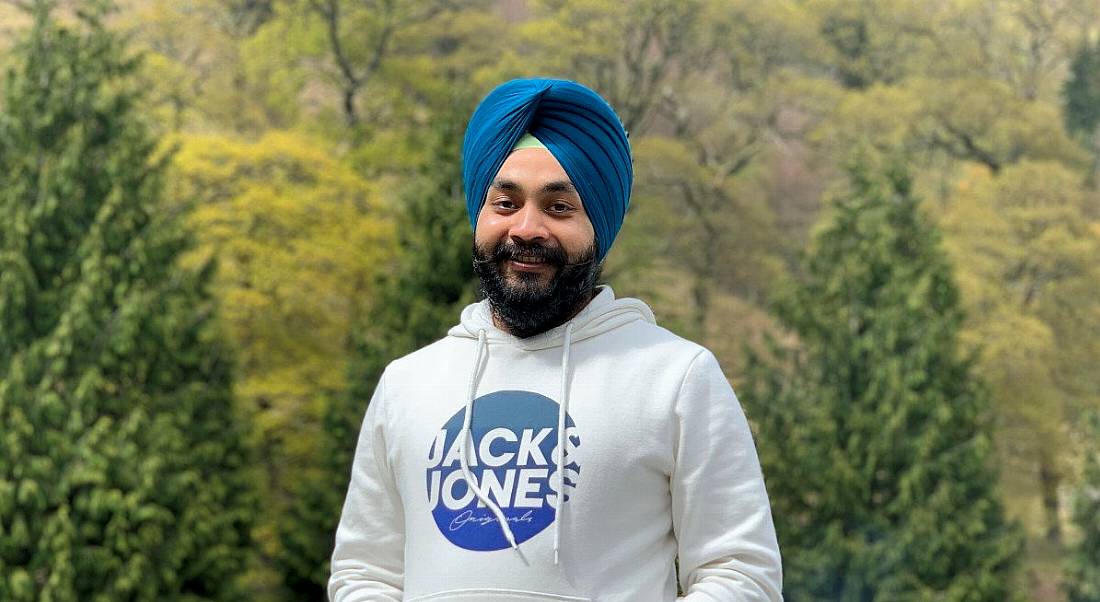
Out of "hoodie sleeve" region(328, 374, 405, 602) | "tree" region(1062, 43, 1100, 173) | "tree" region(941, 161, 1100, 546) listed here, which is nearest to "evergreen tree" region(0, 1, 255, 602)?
"hoodie sleeve" region(328, 374, 405, 602)

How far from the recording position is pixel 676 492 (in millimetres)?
1988

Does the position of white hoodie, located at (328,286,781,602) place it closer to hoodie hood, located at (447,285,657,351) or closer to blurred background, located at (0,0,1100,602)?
hoodie hood, located at (447,285,657,351)

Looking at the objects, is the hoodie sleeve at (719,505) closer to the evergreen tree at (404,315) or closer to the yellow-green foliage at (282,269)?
the evergreen tree at (404,315)

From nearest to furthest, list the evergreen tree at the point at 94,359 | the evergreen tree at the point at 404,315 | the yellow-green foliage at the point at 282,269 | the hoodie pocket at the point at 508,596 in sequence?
the hoodie pocket at the point at 508,596 → the evergreen tree at the point at 94,359 → the evergreen tree at the point at 404,315 → the yellow-green foliage at the point at 282,269

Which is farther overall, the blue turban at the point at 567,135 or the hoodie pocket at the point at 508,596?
the blue turban at the point at 567,135

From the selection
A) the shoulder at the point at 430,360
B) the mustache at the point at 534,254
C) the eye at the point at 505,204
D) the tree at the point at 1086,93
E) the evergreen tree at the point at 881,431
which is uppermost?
the eye at the point at 505,204

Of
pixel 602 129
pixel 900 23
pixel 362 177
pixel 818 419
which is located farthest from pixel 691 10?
pixel 602 129

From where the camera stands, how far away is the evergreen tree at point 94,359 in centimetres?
1477

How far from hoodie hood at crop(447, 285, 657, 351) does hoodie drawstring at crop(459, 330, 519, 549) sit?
0.02 meters

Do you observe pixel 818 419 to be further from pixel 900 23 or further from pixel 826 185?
pixel 900 23

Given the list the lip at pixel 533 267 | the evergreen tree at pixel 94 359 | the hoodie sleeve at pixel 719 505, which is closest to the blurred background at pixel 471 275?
the evergreen tree at pixel 94 359

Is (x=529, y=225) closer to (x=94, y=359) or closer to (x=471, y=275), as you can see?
(x=94, y=359)

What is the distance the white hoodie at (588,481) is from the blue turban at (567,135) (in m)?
0.18

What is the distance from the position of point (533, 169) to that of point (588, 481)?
1.40 ft
